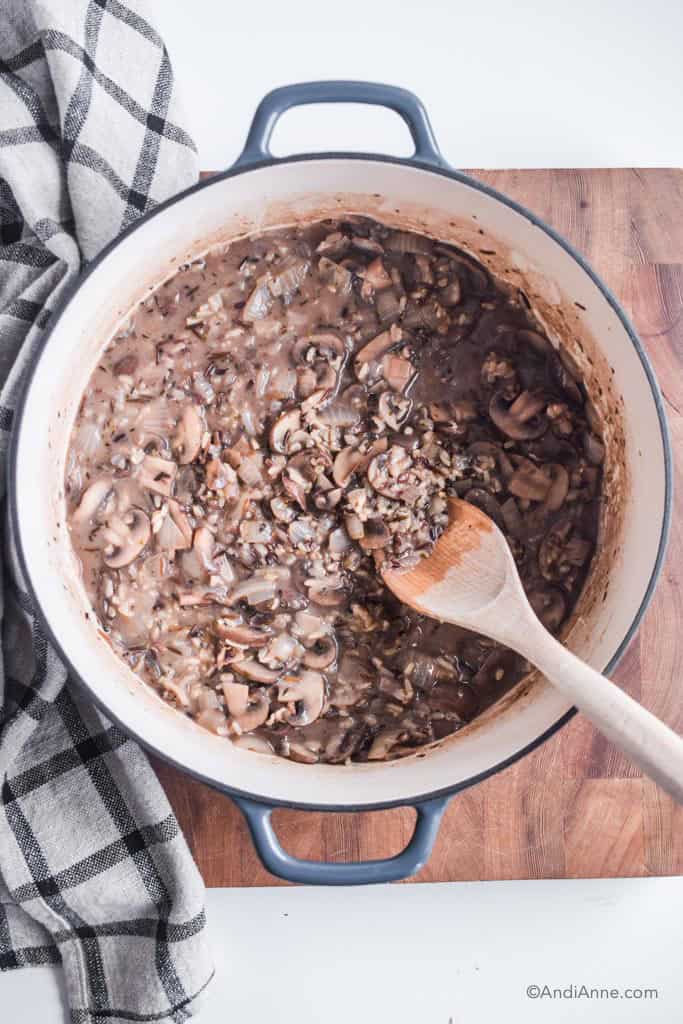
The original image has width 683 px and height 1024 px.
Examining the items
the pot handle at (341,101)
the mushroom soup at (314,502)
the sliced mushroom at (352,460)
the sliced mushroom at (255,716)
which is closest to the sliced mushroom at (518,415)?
the mushroom soup at (314,502)

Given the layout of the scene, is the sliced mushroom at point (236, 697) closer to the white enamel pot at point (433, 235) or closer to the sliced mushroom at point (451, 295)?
the white enamel pot at point (433, 235)

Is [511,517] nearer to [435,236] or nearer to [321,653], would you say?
[321,653]

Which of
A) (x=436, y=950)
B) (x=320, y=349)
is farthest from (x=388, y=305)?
(x=436, y=950)

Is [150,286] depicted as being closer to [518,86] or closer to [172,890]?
[518,86]

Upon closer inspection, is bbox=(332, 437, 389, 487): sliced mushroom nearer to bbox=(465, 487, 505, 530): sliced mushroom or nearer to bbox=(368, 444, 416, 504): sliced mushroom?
bbox=(368, 444, 416, 504): sliced mushroom

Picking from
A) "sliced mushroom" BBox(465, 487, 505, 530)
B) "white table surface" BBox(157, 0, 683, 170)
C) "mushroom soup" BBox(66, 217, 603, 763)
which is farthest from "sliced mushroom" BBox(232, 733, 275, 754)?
"white table surface" BBox(157, 0, 683, 170)
